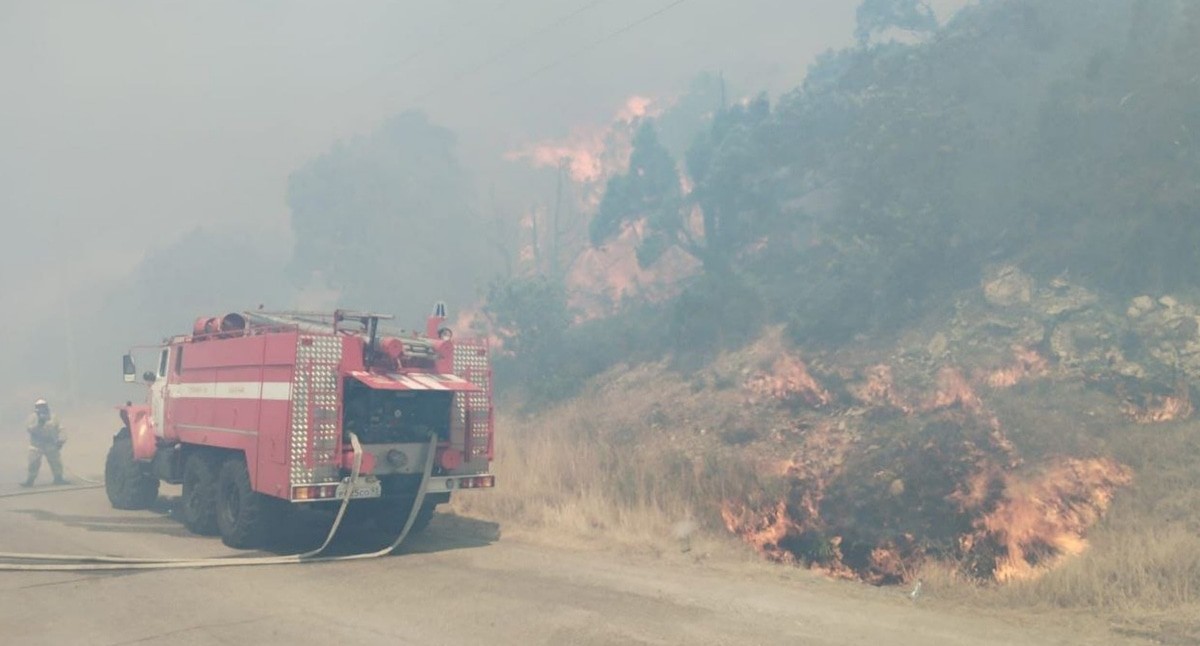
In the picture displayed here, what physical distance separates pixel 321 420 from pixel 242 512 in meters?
1.88

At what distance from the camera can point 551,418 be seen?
23.6 meters

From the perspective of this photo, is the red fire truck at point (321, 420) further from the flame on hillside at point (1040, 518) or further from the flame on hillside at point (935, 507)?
the flame on hillside at point (1040, 518)

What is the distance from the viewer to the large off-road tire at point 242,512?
33.5 feet

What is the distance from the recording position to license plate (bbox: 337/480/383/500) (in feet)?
31.7

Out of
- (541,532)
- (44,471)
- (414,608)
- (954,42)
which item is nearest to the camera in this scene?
(414,608)

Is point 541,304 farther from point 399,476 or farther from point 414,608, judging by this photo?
point 414,608

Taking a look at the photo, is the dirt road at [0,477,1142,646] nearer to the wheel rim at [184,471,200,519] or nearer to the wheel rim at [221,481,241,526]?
the wheel rim at [221,481,241,526]

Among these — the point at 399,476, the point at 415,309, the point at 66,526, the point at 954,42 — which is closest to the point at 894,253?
the point at 954,42

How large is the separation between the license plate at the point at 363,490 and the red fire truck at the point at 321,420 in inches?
0.5

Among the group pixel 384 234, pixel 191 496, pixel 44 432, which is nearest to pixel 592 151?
pixel 384 234

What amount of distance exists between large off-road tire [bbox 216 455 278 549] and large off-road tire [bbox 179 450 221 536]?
24.6 inches

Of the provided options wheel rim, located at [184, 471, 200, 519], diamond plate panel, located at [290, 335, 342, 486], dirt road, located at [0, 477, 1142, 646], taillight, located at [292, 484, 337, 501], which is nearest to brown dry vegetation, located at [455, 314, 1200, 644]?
dirt road, located at [0, 477, 1142, 646]

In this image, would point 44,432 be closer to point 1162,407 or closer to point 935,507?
point 935,507

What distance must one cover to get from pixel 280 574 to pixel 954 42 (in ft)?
86.9
